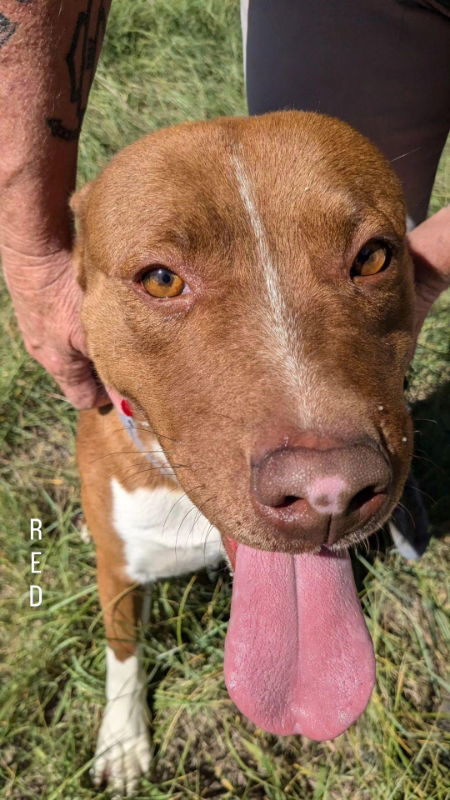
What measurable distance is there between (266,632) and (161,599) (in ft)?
5.43

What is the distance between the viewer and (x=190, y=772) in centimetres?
396


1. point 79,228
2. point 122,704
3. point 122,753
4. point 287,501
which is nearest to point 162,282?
point 79,228

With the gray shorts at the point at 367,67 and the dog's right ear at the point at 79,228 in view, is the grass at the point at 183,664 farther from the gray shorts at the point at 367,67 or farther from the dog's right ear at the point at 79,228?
the dog's right ear at the point at 79,228

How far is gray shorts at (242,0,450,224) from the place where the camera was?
3.83 metres

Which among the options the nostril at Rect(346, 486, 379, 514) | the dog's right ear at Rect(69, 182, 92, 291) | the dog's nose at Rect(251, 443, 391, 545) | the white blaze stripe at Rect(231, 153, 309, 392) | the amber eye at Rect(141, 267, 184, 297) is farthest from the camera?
the dog's right ear at Rect(69, 182, 92, 291)

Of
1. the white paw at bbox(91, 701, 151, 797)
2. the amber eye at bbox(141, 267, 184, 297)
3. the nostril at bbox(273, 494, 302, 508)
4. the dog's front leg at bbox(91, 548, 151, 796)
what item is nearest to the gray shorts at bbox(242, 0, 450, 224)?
the amber eye at bbox(141, 267, 184, 297)

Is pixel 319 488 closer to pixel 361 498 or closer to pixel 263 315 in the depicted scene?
pixel 361 498

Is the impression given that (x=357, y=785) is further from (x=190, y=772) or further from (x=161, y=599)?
(x=161, y=599)

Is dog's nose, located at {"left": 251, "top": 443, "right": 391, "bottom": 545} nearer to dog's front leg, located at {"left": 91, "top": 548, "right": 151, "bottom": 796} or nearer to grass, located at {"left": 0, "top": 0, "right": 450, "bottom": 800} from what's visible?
dog's front leg, located at {"left": 91, "top": 548, "right": 151, "bottom": 796}

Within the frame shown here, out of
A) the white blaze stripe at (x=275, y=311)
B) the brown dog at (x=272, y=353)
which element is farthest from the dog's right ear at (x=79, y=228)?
the white blaze stripe at (x=275, y=311)

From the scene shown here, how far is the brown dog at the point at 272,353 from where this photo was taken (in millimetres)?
2225

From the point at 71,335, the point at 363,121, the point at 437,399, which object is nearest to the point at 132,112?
the point at 363,121

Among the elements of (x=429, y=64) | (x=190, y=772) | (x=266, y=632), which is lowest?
(x=190, y=772)

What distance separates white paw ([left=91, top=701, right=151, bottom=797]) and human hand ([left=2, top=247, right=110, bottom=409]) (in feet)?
5.86
